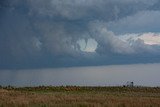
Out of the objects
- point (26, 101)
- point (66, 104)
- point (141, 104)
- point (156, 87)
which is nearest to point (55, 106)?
point (66, 104)

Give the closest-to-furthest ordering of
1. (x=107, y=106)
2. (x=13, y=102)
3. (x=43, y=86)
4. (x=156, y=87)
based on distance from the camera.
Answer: (x=107, y=106) < (x=13, y=102) < (x=43, y=86) < (x=156, y=87)

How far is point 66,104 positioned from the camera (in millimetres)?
29453

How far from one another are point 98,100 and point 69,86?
32.6 m

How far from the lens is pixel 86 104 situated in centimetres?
2914

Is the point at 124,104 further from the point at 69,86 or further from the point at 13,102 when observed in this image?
the point at 69,86

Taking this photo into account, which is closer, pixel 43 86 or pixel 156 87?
pixel 43 86

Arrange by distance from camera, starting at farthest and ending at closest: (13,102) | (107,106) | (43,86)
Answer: (43,86)
(13,102)
(107,106)

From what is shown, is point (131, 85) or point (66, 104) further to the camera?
point (131, 85)

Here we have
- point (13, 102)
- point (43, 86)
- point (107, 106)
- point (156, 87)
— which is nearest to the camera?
point (107, 106)

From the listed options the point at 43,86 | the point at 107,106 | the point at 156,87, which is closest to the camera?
the point at 107,106

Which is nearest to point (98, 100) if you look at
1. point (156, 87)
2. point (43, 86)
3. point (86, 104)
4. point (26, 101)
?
point (86, 104)

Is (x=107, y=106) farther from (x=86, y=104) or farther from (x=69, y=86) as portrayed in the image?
(x=69, y=86)

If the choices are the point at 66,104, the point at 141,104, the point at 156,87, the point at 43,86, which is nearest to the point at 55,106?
the point at 66,104

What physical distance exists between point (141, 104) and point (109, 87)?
36.5m
